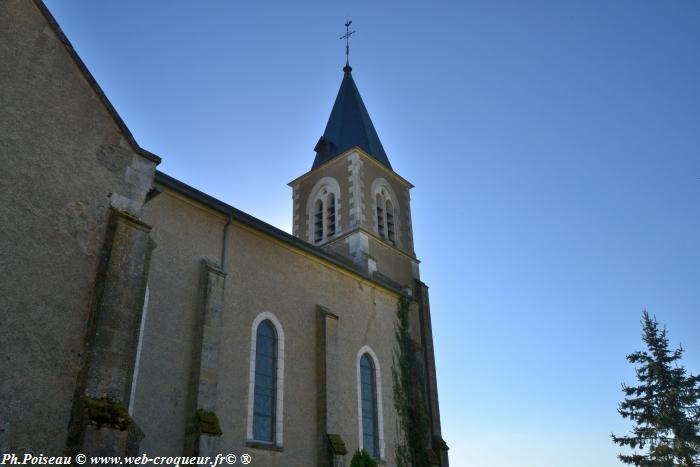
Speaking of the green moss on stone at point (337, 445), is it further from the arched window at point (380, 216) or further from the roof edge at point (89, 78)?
the arched window at point (380, 216)

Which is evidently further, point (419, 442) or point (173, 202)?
point (419, 442)

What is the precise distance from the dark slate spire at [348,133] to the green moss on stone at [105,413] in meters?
17.3

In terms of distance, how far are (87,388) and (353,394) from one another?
362 inches

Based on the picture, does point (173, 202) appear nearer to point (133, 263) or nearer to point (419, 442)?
point (133, 263)

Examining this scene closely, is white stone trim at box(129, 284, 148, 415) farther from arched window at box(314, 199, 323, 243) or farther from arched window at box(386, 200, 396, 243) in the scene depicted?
arched window at box(386, 200, 396, 243)

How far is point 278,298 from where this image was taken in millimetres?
13789

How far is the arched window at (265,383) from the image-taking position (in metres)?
12.2

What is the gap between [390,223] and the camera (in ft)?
75.4

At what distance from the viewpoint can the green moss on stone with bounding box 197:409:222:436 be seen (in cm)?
1036

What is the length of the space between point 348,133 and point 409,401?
12634mm

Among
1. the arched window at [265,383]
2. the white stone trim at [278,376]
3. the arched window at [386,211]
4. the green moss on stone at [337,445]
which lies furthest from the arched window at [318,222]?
the green moss on stone at [337,445]

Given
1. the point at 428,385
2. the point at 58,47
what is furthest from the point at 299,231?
the point at 58,47

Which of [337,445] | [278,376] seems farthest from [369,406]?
[278,376]

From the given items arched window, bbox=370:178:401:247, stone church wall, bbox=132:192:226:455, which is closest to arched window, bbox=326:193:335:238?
arched window, bbox=370:178:401:247
